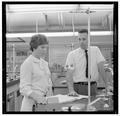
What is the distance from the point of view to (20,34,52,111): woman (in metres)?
1.70

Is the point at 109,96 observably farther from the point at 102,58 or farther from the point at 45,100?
the point at 45,100

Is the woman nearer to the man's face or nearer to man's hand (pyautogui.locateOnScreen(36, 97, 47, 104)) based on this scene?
man's hand (pyautogui.locateOnScreen(36, 97, 47, 104))

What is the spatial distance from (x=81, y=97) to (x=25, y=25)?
1182mm

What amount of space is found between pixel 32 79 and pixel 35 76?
0.12ft

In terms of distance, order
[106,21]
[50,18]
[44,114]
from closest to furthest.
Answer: [44,114]
[106,21]
[50,18]

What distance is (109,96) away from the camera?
1.89m

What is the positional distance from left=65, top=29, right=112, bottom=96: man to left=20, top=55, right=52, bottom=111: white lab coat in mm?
260

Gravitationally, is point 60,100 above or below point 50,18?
below

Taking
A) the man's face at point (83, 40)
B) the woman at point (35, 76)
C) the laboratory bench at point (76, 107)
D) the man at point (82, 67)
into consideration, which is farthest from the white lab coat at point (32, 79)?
the man's face at point (83, 40)

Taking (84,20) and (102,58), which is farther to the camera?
(84,20)

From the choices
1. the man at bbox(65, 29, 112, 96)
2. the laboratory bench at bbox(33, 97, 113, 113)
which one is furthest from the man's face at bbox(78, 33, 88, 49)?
the laboratory bench at bbox(33, 97, 113, 113)

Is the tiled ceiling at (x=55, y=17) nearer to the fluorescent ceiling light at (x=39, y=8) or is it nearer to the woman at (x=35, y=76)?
the fluorescent ceiling light at (x=39, y=8)

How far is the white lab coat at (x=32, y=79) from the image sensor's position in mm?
1692

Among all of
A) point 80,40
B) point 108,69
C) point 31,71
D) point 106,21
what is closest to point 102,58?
point 108,69
